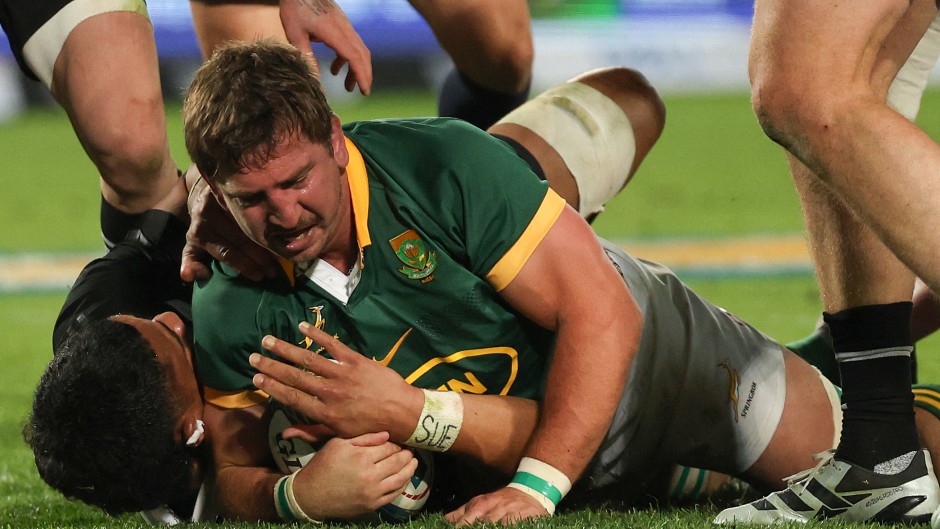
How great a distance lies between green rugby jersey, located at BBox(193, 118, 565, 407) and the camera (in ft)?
8.60

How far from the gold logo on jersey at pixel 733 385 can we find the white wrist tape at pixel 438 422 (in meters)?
0.65

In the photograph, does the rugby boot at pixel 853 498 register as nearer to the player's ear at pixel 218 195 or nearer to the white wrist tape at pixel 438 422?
the white wrist tape at pixel 438 422

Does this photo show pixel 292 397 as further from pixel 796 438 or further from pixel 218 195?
pixel 796 438

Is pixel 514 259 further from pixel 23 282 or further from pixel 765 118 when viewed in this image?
pixel 23 282

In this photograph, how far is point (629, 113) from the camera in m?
3.67

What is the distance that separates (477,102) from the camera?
4.19m

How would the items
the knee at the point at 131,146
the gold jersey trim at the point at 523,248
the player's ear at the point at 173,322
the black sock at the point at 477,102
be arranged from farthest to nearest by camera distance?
1. the black sock at the point at 477,102
2. the knee at the point at 131,146
3. the player's ear at the point at 173,322
4. the gold jersey trim at the point at 523,248

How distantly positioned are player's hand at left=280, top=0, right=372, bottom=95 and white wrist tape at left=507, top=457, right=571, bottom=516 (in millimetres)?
1349

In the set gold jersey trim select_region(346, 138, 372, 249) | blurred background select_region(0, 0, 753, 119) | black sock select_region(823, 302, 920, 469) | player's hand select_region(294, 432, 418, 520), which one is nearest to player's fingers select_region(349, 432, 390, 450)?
player's hand select_region(294, 432, 418, 520)

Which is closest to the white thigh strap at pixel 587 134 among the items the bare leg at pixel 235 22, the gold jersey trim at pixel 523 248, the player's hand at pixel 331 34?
the player's hand at pixel 331 34

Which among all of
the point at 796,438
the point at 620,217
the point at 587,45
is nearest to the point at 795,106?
the point at 796,438

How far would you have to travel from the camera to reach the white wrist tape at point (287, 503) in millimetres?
2596

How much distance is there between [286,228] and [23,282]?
18.3ft

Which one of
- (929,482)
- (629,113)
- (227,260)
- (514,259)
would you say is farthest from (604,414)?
(629,113)
